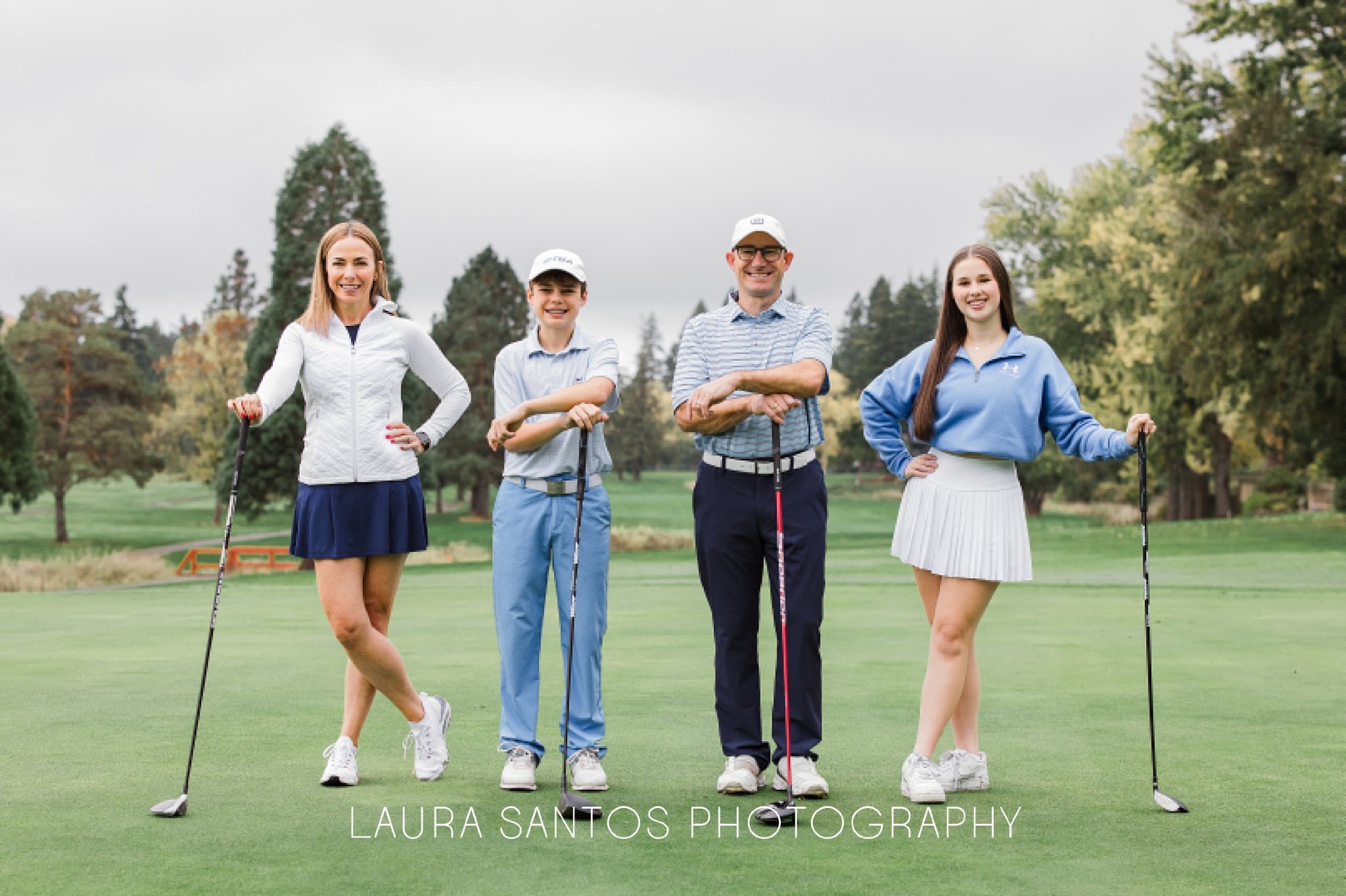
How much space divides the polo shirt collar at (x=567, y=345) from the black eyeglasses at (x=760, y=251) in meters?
0.69

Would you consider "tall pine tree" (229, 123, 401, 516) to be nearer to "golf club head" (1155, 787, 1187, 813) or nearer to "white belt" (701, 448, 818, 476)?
"white belt" (701, 448, 818, 476)

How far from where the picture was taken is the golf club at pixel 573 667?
4.46 meters

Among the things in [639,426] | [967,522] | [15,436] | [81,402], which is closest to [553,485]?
[967,522]

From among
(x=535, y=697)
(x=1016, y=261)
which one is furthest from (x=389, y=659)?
(x=1016, y=261)

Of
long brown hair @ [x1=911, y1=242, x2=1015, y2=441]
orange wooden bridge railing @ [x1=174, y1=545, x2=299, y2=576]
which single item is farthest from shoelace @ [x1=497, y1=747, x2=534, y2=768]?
orange wooden bridge railing @ [x1=174, y1=545, x2=299, y2=576]

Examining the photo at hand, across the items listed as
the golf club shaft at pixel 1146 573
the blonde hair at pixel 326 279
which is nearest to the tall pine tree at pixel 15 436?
the blonde hair at pixel 326 279

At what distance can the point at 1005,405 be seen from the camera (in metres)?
4.88

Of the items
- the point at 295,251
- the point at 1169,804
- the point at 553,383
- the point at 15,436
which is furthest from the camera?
the point at 15,436

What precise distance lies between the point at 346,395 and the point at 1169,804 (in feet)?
10.3

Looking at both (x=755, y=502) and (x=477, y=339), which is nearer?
(x=755, y=502)

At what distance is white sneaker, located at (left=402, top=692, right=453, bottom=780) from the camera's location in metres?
5.18

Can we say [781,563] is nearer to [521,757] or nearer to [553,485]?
[553,485]

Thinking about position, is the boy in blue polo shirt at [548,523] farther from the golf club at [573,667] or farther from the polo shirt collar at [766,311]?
the polo shirt collar at [766,311]

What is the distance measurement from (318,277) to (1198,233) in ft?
75.7
